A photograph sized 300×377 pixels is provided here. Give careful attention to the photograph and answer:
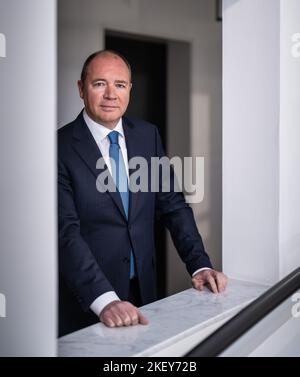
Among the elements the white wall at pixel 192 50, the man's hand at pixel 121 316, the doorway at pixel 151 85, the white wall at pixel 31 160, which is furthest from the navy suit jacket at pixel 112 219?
the doorway at pixel 151 85

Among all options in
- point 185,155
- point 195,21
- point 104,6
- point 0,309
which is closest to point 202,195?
point 185,155

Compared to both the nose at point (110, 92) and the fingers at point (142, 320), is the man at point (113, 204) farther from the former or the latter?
the fingers at point (142, 320)

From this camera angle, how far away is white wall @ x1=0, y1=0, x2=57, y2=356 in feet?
3.28

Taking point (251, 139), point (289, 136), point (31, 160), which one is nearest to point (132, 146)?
point (251, 139)

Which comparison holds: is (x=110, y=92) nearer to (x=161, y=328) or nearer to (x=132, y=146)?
(x=132, y=146)

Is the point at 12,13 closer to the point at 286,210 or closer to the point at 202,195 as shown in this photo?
the point at 286,210

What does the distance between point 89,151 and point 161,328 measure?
75 centimetres

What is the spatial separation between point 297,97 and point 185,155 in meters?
2.29

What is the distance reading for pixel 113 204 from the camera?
72.0 inches

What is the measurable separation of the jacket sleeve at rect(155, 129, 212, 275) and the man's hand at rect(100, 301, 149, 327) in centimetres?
49

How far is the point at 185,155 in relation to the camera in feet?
13.5

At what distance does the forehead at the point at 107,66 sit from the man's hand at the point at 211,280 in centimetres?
79

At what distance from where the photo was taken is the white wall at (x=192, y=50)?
3.20 meters

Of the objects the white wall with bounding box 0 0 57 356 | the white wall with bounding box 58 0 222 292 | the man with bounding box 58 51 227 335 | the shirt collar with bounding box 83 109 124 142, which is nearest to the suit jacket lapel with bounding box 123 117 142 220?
the man with bounding box 58 51 227 335
